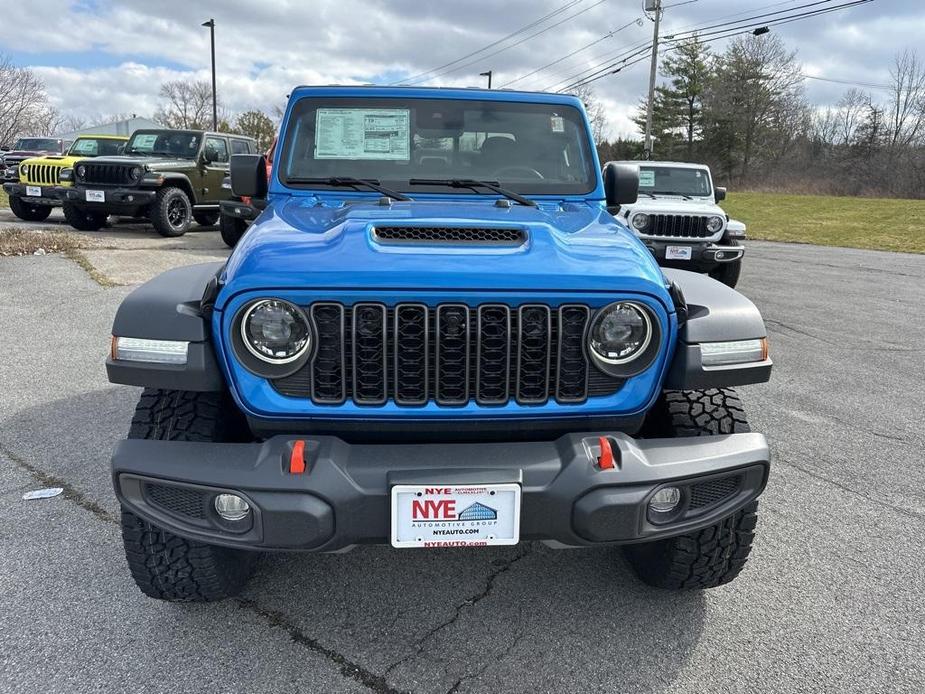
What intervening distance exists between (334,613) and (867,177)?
46.3 meters

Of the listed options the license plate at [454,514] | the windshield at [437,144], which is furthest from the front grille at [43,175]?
the license plate at [454,514]

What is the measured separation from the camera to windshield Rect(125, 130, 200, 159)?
13.2 m

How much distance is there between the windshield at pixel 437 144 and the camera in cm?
318

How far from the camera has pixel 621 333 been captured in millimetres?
2105

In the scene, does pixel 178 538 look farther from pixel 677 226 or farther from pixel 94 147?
pixel 94 147

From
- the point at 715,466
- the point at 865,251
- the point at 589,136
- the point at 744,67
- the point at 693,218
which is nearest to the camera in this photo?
the point at 715,466

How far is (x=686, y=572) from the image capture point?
95.3 inches

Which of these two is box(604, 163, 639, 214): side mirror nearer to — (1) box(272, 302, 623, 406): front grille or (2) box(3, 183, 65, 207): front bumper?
(1) box(272, 302, 623, 406): front grille

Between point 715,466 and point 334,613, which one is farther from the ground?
point 715,466

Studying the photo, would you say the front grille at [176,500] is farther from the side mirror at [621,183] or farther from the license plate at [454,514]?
the side mirror at [621,183]

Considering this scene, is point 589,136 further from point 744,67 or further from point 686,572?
point 744,67

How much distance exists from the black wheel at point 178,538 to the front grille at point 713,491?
148cm

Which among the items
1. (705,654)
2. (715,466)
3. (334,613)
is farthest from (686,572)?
(334,613)

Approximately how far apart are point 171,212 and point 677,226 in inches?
348
